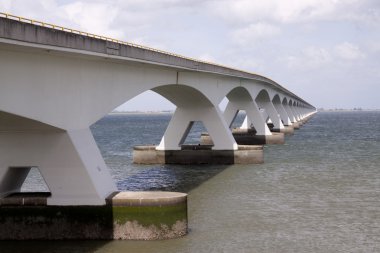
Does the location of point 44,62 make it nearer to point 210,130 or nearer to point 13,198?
point 13,198

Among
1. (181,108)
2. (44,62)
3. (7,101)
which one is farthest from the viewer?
(181,108)

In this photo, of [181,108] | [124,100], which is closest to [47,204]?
[124,100]

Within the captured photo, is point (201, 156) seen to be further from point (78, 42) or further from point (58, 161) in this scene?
point (78, 42)

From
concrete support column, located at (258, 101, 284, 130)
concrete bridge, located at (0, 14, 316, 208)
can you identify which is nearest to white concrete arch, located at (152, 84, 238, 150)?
concrete bridge, located at (0, 14, 316, 208)

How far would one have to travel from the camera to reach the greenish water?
21109 mm

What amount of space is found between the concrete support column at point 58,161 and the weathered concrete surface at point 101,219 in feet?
1.63

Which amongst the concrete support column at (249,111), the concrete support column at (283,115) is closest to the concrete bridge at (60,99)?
the concrete support column at (249,111)

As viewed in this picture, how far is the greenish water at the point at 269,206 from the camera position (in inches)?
831

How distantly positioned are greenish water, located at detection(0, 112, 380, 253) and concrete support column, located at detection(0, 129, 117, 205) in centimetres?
186

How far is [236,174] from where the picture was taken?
139 ft

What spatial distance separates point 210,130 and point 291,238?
26.8m

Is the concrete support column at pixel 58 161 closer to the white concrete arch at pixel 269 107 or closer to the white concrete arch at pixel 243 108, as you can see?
the white concrete arch at pixel 243 108

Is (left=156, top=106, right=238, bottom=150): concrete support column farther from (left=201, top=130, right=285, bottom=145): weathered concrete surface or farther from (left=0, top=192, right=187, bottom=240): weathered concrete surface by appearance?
(left=0, top=192, right=187, bottom=240): weathered concrete surface

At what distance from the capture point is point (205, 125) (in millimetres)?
48188
